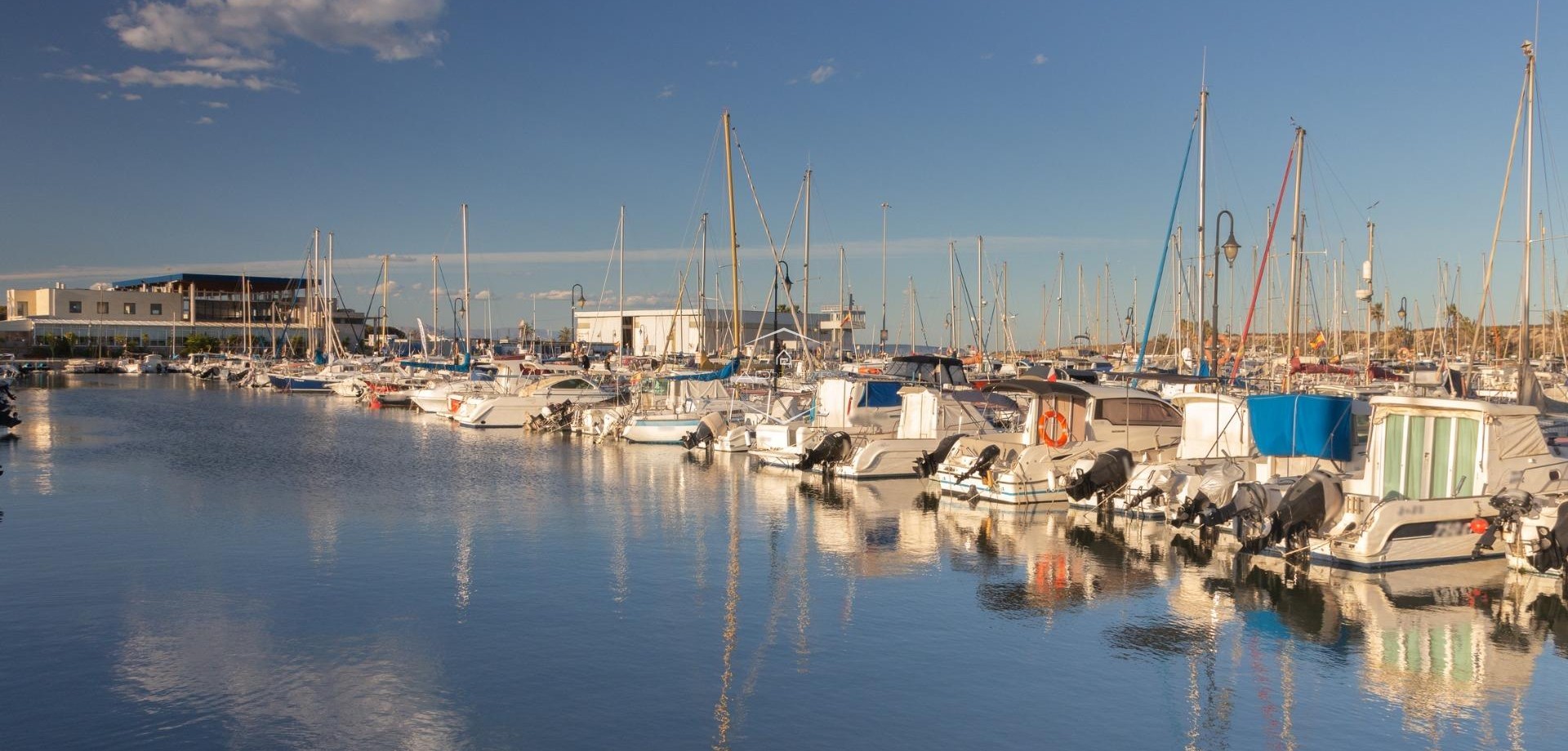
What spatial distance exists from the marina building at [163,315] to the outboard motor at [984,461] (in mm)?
124366

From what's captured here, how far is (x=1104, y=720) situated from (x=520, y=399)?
151 ft

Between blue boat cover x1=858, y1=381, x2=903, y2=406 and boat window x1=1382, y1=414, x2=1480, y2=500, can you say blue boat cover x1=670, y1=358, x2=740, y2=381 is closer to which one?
blue boat cover x1=858, y1=381, x2=903, y2=406

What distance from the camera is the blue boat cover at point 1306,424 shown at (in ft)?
78.7

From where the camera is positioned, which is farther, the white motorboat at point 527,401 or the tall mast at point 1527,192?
the white motorboat at point 527,401

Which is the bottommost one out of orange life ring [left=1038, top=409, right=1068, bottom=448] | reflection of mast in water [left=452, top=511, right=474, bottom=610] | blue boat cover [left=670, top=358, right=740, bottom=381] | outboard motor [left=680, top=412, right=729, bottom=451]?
reflection of mast in water [left=452, top=511, right=474, bottom=610]

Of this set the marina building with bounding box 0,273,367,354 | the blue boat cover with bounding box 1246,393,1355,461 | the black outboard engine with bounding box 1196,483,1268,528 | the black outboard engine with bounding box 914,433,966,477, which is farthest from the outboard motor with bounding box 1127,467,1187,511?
the marina building with bounding box 0,273,367,354

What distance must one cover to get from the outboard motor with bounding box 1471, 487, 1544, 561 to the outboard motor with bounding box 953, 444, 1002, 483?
1155 centimetres

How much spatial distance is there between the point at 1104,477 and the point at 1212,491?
3.48 meters

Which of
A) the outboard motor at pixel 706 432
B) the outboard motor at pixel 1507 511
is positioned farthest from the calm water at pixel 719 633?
the outboard motor at pixel 706 432

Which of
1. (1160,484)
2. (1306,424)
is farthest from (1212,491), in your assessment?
(1306,424)

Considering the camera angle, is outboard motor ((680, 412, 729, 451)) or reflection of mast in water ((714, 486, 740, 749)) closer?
reflection of mast in water ((714, 486, 740, 749))

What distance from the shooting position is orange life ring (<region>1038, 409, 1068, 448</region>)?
30906 mm

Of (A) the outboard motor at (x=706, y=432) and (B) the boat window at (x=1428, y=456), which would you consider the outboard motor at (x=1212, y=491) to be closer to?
(B) the boat window at (x=1428, y=456)

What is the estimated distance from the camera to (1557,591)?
62.8ft
